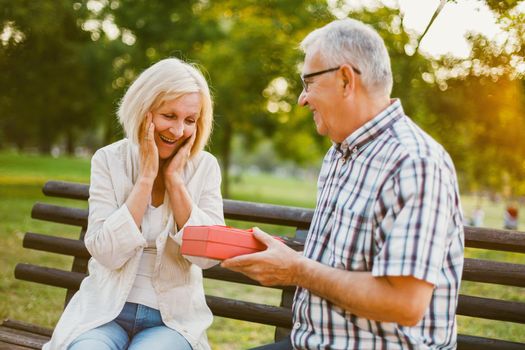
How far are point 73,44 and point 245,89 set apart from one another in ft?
23.9

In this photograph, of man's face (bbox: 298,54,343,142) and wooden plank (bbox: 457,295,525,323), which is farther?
wooden plank (bbox: 457,295,525,323)

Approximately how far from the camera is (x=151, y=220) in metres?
3.17

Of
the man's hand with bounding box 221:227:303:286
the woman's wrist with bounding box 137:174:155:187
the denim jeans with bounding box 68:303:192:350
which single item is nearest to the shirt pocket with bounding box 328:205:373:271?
the man's hand with bounding box 221:227:303:286

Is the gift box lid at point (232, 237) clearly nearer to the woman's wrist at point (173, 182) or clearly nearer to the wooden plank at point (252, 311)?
the woman's wrist at point (173, 182)

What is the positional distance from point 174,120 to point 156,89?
0.18m

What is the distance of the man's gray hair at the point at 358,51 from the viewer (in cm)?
223

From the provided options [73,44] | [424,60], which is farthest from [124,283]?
[73,44]

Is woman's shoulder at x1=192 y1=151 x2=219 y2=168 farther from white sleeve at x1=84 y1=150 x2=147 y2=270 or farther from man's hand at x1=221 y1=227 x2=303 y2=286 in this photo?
man's hand at x1=221 y1=227 x2=303 y2=286

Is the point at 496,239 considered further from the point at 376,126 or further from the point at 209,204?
the point at 209,204

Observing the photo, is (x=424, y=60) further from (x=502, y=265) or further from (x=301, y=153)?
(x=301, y=153)

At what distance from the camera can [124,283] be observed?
3018 mm

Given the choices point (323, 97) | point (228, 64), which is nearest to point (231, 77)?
point (228, 64)

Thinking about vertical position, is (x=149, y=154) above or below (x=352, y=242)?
above

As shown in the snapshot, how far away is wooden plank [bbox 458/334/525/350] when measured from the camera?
3098 mm
